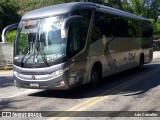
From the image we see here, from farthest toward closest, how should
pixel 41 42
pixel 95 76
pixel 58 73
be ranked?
pixel 95 76 < pixel 41 42 < pixel 58 73

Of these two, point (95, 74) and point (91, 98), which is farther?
point (95, 74)

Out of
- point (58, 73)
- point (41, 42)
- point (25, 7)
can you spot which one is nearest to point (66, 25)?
point (41, 42)

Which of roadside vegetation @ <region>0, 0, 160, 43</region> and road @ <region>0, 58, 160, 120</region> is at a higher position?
roadside vegetation @ <region>0, 0, 160, 43</region>

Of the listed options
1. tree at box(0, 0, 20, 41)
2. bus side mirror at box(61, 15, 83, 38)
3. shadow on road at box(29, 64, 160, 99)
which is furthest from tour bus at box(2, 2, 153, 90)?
tree at box(0, 0, 20, 41)

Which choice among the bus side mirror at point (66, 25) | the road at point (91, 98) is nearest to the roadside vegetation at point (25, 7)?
the road at point (91, 98)

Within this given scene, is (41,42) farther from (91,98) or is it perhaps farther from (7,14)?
(7,14)

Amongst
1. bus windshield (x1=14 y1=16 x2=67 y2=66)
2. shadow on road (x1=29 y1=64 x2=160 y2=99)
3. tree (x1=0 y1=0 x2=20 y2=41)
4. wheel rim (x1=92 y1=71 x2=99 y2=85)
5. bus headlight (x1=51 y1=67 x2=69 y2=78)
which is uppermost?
tree (x1=0 y1=0 x2=20 y2=41)

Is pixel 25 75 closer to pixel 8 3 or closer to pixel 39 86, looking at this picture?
pixel 39 86

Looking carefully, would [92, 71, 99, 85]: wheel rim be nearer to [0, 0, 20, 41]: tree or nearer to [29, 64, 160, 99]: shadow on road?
[29, 64, 160, 99]: shadow on road

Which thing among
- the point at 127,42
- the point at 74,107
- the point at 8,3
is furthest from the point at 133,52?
the point at 8,3

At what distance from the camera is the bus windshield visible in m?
10.5

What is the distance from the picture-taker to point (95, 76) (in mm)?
12516

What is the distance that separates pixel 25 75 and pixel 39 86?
2.09ft

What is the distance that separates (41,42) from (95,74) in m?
2.78
